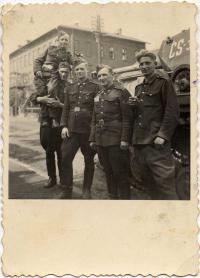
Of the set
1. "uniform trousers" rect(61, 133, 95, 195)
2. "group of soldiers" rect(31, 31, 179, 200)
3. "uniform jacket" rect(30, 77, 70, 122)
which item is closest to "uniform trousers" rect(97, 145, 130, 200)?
"group of soldiers" rect(31, 31, 179, 200)

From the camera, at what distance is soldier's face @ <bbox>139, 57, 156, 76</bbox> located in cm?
355

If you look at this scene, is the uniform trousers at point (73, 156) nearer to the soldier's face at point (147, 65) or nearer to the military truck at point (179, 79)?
the military truck at point (179, 79)

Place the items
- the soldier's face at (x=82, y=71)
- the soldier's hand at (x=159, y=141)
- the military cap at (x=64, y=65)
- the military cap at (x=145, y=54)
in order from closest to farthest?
the soldier's hand at (x=159, y=141) < the military cap at (x=145, y=54) < the soldier's face at (x=82, y=71) < the military cap at (x=64, y=65)

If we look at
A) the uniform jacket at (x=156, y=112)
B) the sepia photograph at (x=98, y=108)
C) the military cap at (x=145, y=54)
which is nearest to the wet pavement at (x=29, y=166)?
the sepia photograph at (x=98, y=108)

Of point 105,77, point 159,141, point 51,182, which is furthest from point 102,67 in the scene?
point 51,182

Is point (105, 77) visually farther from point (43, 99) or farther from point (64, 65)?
point (43, 99)

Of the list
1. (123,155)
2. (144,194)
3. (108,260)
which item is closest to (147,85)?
(123,155)

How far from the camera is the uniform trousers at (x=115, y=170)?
12.0ft

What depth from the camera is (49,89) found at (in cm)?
395

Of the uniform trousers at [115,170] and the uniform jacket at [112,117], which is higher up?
the uniform jacket at [112,117]

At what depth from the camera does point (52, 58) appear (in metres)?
3.94

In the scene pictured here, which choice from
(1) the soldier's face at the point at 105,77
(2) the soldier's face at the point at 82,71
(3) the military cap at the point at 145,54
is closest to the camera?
(3) the military cap at the point at 145,54

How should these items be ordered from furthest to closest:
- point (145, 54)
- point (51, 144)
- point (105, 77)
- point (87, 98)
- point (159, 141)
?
point (51, 144) < point (87, 98) < point (105, 77) < point (145, 54) < point (159, 141)

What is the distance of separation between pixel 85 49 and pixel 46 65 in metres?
0.44
